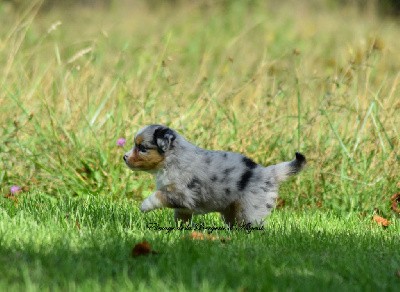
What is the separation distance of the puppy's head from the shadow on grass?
534 millimetres

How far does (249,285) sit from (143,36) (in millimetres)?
14354

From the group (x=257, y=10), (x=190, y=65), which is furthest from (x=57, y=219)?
(x=257, y=10)

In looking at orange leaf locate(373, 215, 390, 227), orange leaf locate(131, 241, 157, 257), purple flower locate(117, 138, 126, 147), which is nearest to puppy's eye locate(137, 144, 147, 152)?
orange leaf locate(131, 241, 157, 257)

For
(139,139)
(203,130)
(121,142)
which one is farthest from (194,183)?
(203,130)

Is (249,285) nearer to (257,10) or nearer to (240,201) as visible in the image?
(240,201)

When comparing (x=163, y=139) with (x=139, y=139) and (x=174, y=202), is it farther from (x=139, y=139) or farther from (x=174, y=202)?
(x=174, y=202)

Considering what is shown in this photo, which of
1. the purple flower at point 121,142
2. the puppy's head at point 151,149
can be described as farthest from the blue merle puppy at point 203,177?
the purple flower at point 121,142

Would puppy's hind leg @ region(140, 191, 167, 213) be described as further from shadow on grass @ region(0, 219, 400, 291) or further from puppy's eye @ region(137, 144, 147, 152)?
puppy's eye @ region(137, 144, 147, 152)

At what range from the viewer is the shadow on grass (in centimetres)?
414

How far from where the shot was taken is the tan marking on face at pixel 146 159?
5.56 m

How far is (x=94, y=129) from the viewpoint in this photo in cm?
790

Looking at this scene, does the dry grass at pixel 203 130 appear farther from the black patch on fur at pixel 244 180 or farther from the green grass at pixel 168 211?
the black patch on fur at pixel 244 180

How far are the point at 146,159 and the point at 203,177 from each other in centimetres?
44

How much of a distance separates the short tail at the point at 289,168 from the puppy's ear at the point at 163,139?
788 mm
